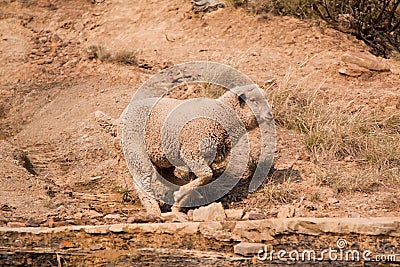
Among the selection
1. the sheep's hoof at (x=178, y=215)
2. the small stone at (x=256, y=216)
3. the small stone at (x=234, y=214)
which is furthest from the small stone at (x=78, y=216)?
the small stone at (x=256, y=216)

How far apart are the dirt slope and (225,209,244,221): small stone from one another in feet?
1.15

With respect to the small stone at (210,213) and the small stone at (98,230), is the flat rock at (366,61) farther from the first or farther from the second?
the small stone at (98,230)

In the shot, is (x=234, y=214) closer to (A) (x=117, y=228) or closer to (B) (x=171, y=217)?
(B) (x=171, y=217)

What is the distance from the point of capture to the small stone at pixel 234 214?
19.3 ft

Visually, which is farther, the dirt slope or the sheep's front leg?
the dirt slope

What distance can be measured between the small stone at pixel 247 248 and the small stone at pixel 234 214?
0.60 m

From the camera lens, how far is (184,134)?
6.02 meters

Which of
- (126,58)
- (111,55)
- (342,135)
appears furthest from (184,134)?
(111,55)

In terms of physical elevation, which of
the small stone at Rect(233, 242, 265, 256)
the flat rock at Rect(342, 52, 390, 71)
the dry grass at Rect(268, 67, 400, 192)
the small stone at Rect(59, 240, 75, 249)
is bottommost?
the flat rock at Rect(342, 52, 390, 71)

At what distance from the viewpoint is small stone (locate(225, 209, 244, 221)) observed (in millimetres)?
5877

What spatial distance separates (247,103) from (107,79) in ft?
14.0

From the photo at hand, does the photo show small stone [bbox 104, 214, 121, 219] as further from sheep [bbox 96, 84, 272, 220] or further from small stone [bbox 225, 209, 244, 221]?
small stone [bbox 225, 209, 244, 221]

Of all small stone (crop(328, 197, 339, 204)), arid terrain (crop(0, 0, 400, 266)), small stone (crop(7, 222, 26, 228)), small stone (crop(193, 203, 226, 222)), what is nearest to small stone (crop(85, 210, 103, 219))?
arid terrain (crop(0, 0, 400, 266))

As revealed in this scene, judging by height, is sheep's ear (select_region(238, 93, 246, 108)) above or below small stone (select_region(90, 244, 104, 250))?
above
